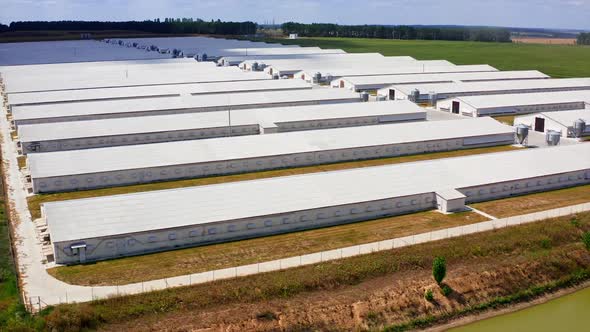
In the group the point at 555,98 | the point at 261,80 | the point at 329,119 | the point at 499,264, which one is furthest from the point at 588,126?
the point at 261,80

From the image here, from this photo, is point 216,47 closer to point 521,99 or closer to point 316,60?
point 316,60

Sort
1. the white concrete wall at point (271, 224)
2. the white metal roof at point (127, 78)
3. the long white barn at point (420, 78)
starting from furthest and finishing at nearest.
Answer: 1. the long white barn at point (420, 78)
2. the white metal roof at point (127, 78)
3. the white concrete wall at point (271, 224)

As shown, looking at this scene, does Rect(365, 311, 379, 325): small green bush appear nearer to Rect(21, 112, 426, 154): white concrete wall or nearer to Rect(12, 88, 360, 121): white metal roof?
Rect(21, 112, 426, 154): white concrete wall

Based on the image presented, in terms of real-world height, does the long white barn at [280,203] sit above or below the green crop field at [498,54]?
below

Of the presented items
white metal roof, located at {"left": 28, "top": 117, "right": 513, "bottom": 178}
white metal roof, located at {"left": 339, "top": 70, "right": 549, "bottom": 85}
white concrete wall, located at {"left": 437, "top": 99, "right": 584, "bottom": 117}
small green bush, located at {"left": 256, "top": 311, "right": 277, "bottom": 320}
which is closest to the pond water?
small green bush, located at {"left": 256, "top": 311, "right": 277, "bottom": 320}

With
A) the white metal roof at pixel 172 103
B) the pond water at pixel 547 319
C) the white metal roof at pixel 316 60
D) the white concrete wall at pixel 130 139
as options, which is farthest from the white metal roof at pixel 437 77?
the pond water at pixel 547 319

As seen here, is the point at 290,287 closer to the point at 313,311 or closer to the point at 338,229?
the point at 313,311

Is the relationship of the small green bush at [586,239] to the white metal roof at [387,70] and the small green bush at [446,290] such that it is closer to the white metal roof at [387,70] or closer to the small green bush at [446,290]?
the small green bush at [446,290]
